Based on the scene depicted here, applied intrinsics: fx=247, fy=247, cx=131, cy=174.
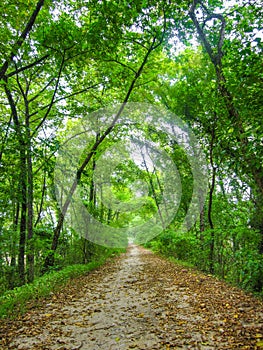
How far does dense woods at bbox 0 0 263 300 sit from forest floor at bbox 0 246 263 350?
3.30ft

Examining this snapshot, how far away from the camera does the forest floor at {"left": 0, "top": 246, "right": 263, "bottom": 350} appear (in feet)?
10.2

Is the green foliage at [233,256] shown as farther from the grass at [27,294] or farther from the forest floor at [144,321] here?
the grass at [27,294]

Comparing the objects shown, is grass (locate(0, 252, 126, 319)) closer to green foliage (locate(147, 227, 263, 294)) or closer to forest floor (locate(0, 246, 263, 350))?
forest floor (locate(0, 246, 263, 350))

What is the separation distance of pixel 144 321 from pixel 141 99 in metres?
8.90

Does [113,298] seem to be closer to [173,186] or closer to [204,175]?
[204,175]

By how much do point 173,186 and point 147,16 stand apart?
8.26 m

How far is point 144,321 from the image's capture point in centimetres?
386

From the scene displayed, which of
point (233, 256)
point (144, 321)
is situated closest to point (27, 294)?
point (144, 321)

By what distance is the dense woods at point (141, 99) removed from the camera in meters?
4.39

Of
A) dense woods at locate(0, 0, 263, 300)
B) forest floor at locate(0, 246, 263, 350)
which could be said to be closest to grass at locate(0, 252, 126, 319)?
forest floor at locate(0, 246, 263, 350)

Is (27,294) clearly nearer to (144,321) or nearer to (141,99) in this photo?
(144,321)

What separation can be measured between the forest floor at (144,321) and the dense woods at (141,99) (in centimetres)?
101

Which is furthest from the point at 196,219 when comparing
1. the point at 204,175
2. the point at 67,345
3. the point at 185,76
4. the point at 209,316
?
the point at 67,345

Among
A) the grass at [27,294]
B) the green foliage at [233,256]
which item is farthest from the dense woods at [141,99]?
the grass at [27,294]
